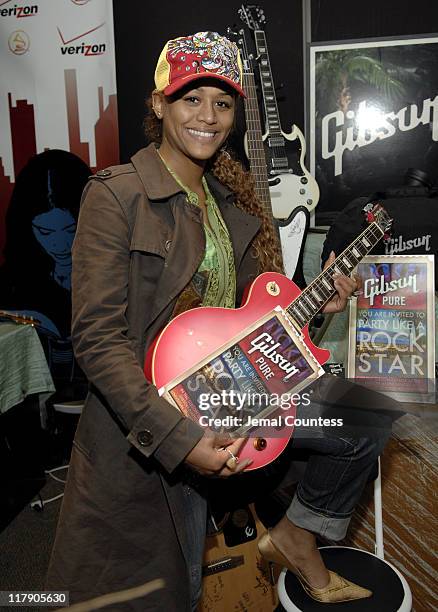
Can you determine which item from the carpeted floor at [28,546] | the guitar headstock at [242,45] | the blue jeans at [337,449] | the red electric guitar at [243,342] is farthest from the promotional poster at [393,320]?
the carpeted floor at [28,546]

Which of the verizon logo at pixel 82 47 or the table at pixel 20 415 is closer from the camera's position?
the verizon logo at pixel 82 47

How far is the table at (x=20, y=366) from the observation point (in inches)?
112

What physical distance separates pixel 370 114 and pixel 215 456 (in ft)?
5.78

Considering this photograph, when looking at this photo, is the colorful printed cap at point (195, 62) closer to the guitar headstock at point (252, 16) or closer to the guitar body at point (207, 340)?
the guitar body at point (207, 340)

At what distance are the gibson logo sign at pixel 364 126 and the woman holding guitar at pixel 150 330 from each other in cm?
118

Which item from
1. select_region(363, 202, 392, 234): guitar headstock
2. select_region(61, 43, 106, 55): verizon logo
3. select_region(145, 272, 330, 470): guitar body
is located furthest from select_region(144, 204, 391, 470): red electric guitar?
select_region(61, 43, 106, 55): verizon logo

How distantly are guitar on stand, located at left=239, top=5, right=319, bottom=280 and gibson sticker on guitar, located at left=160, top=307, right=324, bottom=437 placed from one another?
1.07 metres

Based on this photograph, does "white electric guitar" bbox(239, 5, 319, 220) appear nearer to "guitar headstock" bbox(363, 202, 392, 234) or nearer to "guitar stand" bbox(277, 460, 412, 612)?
"guitar headstock" bbox(363, 202, 392, 234)

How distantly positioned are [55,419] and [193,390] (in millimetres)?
2407

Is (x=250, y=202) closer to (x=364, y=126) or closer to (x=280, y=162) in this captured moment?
(x=280, y=162)

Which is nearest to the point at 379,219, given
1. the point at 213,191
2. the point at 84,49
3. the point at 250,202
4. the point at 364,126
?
the point at 250,202

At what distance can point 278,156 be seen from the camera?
2471 mm

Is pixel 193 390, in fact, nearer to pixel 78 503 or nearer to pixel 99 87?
pixel 78 503

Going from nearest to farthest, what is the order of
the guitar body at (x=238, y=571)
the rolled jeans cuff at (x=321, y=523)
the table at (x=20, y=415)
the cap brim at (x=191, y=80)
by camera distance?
the cap brim at (x=191, y=80)
the rolled jeans cuff at (x=321, y=523)
the guitar body at (x=238, y=571)
the table at (x=20, y=415)
